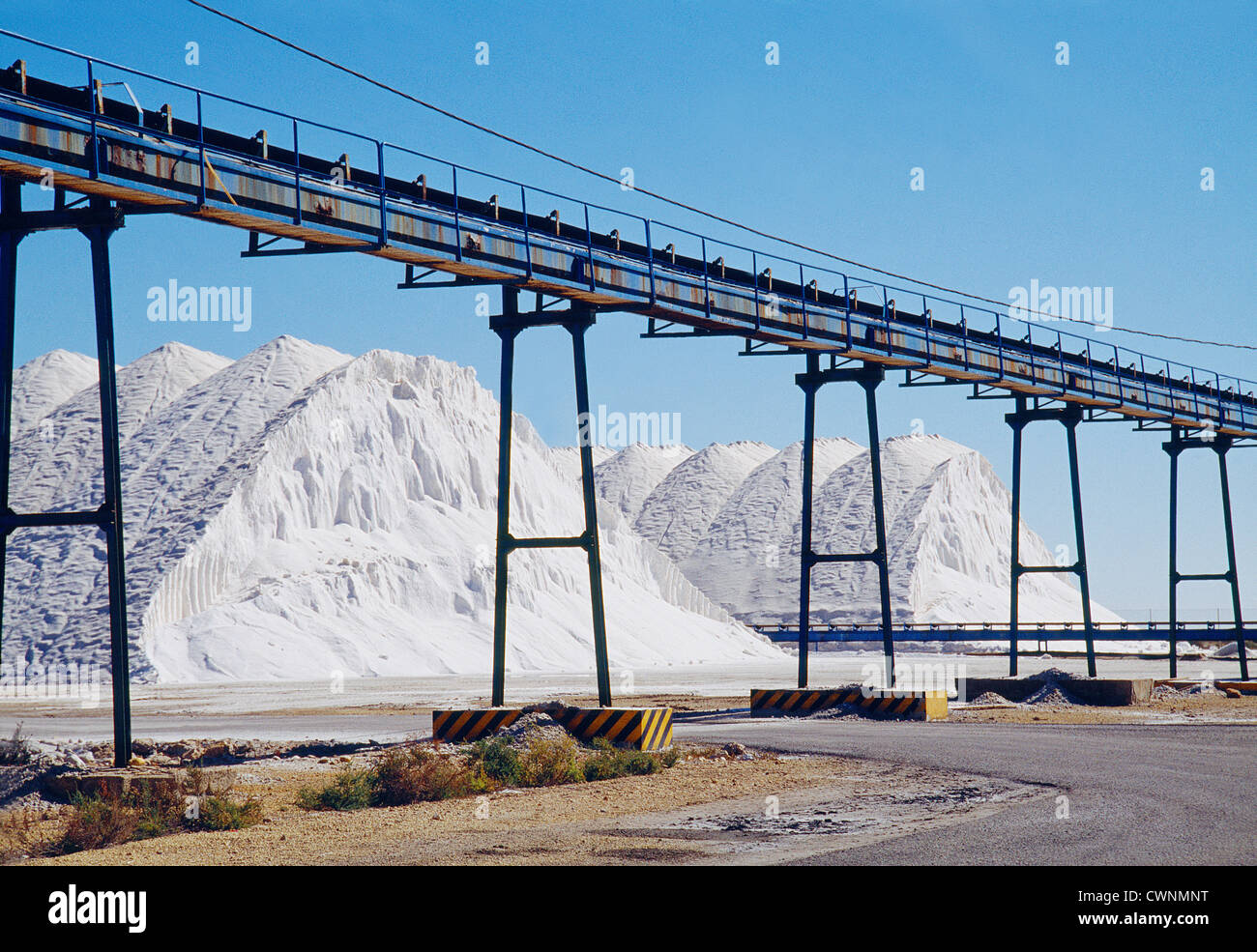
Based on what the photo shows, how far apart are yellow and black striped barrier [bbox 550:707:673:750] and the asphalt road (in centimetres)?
200

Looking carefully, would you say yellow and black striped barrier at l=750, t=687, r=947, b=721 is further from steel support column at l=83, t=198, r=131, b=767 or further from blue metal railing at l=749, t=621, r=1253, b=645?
blue metal railing at l=749, t=621, r=1253, b=645

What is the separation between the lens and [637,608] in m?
77.6

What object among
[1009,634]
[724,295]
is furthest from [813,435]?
[1009,634]

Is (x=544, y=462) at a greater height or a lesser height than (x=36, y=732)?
greater

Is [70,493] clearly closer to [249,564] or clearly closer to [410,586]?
[249,564]

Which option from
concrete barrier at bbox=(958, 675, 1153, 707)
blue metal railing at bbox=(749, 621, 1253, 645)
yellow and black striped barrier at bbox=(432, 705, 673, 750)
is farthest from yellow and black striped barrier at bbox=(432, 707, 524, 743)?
blue metal railing at bbox=(749, 621, 1253, 645)

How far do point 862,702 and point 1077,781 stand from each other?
1279cm

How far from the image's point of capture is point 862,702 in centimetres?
2761

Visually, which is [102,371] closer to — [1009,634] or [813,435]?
[813,435]

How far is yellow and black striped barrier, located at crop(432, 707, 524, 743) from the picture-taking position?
1970 cm

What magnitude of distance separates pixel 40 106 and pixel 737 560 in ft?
403

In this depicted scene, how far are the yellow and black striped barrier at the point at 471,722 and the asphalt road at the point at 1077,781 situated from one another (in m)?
3.85

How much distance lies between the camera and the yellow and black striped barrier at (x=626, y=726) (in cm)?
1933
